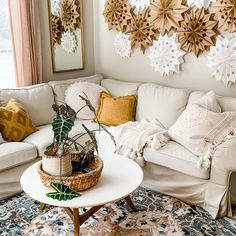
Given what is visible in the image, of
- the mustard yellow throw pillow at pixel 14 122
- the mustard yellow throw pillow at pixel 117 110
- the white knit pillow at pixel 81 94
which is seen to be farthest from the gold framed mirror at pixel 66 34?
the mustard yellow throw pillow at pixel 14 122

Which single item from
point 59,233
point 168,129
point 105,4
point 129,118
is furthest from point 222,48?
point 59,233

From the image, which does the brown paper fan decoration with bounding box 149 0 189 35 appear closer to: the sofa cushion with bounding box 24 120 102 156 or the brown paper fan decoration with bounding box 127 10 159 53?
the brown paper fan decoration with bounding box 127 10 159 53

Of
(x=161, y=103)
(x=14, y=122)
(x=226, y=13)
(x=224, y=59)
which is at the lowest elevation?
(x=14, y=122)

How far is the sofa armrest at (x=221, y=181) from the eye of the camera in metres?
2.26

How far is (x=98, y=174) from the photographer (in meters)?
1.99

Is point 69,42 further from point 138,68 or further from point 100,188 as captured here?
point 100,188

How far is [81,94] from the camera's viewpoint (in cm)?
341

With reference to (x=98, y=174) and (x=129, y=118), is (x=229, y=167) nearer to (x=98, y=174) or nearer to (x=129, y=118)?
(x=98, y=174)

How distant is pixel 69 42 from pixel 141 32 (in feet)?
3.04

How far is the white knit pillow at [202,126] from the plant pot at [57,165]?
1088mm

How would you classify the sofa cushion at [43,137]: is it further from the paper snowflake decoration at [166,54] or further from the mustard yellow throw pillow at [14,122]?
the paper snowflake decoration at [166,54]

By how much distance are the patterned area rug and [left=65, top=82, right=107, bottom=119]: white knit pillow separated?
1.15m

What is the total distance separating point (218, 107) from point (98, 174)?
1331mm

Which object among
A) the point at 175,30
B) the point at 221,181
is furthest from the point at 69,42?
the point at 221,181
